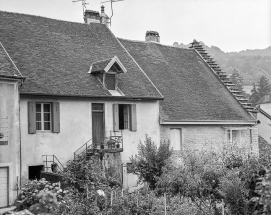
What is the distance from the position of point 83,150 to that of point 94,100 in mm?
2681

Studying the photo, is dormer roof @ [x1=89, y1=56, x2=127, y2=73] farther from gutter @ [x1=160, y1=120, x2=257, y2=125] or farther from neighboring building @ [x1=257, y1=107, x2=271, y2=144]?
neighboring building @ [x1=257, y1=107, x2=271, y2=144]

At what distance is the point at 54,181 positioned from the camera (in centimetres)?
2006

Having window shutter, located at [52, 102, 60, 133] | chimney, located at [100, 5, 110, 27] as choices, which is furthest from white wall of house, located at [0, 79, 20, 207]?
chimney, located at [100, 5, 110, 27]

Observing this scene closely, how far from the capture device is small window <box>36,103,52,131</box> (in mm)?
22062

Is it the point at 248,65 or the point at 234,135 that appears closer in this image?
the point at 234,135

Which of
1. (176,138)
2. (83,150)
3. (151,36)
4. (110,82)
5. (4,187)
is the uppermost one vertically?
(151,36)

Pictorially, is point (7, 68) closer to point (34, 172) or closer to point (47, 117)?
point (47, 117)

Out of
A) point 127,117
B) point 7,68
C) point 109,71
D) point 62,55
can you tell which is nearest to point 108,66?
point 109,71

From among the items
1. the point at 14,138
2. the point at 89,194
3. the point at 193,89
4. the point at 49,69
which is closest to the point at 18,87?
the point at 14,138

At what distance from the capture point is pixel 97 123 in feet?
79.3

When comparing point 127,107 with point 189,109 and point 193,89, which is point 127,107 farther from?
point 193,89

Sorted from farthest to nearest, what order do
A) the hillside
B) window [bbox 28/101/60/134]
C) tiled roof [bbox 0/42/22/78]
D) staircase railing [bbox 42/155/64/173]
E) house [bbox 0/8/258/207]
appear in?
the hillside, window [bbox 28/101/60/134], staircase railing [bbox 42/155/64/173], house [bbox 0/8/258/207], tiled roof [bbox 0/42/22/78]

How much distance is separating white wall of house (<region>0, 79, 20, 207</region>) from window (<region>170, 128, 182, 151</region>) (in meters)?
10.7

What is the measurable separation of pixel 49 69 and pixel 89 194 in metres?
8.19
